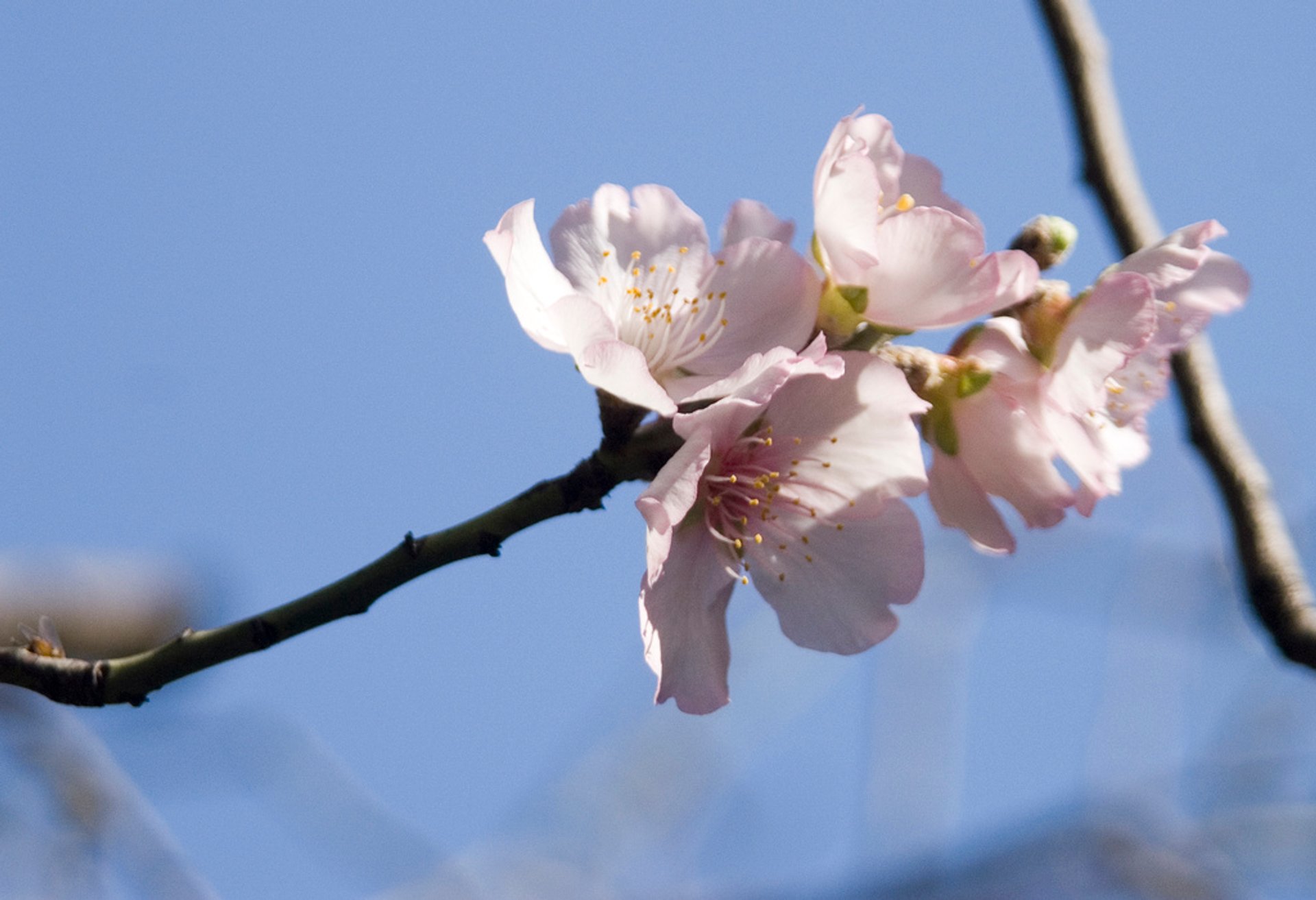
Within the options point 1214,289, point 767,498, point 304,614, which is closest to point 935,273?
point 767,498

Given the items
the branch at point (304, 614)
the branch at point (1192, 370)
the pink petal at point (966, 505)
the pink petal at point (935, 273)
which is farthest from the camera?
the branch at point (1192, 370)

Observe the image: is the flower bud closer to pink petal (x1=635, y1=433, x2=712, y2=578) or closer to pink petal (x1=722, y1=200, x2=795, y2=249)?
pink petal (x1=722, y1=200, x2=795, y2=249)

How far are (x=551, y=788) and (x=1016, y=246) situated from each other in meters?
3.25

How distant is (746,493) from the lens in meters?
1.06

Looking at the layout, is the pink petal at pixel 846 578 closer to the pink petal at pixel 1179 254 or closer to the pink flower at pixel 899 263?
the pink flower at pixel 899 263

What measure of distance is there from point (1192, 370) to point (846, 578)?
618 millimetres

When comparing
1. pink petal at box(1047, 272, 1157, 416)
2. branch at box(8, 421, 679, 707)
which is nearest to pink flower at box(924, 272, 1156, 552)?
pink petal at box(1047, 272, 1157, 416)

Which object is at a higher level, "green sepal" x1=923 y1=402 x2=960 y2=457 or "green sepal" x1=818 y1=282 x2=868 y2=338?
"green sepal" x1=818 y1=282 x2=868 y2=338

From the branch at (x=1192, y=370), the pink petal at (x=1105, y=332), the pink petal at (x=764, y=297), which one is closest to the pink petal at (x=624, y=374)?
the pink petal at (x=764, y=297)

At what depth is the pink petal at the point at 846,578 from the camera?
98cm

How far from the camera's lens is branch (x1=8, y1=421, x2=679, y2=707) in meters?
0.79

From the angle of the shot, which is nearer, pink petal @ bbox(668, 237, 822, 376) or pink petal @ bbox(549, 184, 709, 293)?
pink petal @ bbox(668, 237, 822, 376)

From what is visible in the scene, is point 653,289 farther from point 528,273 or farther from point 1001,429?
point 1001,429

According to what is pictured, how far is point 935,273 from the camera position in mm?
907
